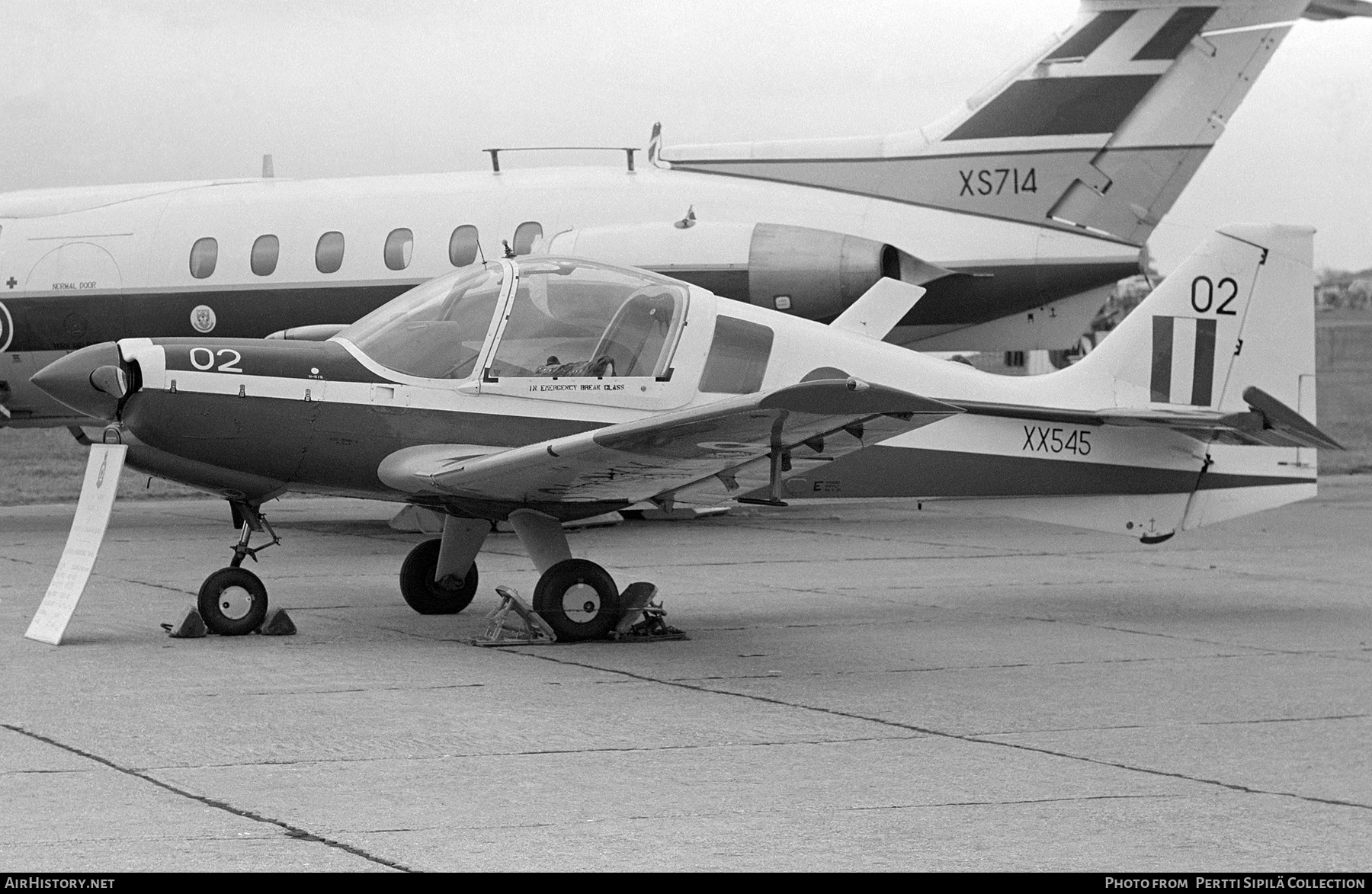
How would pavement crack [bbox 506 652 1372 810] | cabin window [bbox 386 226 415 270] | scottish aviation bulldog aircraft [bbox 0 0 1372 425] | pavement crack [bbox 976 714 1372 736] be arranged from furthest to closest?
cabin window [bbox 386 226 415 270]
scottish aviation bulldog aircraft [bbox 0 0 1372 425]
pavement crack [bbox 976 714 1372 736]
pavement crack [bbox 506 652 1372 810]

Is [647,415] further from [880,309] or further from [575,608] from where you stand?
[880,309]

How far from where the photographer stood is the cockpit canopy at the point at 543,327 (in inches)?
378

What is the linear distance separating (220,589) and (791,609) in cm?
373

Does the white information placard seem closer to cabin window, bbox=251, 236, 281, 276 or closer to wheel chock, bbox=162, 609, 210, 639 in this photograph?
wheel chock, bbox=162, 609, 210, 639

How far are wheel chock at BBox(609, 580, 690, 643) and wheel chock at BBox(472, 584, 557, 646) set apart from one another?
1.32 ft

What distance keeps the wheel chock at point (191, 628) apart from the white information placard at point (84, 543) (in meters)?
0.56

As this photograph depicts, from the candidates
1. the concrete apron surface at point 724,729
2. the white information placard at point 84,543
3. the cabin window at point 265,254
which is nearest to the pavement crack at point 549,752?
the concrete apron surface at point 724,729

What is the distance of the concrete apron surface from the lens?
509 centimetres

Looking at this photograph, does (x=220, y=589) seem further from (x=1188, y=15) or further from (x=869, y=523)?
(x=1188, y=15)

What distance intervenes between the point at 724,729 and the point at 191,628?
3.81 m

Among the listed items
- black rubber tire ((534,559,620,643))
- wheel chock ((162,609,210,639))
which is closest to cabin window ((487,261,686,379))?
black rubber tire ((534,559,620,643))

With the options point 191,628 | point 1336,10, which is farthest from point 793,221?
point 191,628

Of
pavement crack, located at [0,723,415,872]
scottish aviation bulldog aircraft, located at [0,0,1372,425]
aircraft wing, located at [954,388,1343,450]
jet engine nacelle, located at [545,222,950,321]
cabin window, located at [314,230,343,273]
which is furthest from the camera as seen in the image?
cabin window, located at [314,230,343,273]
